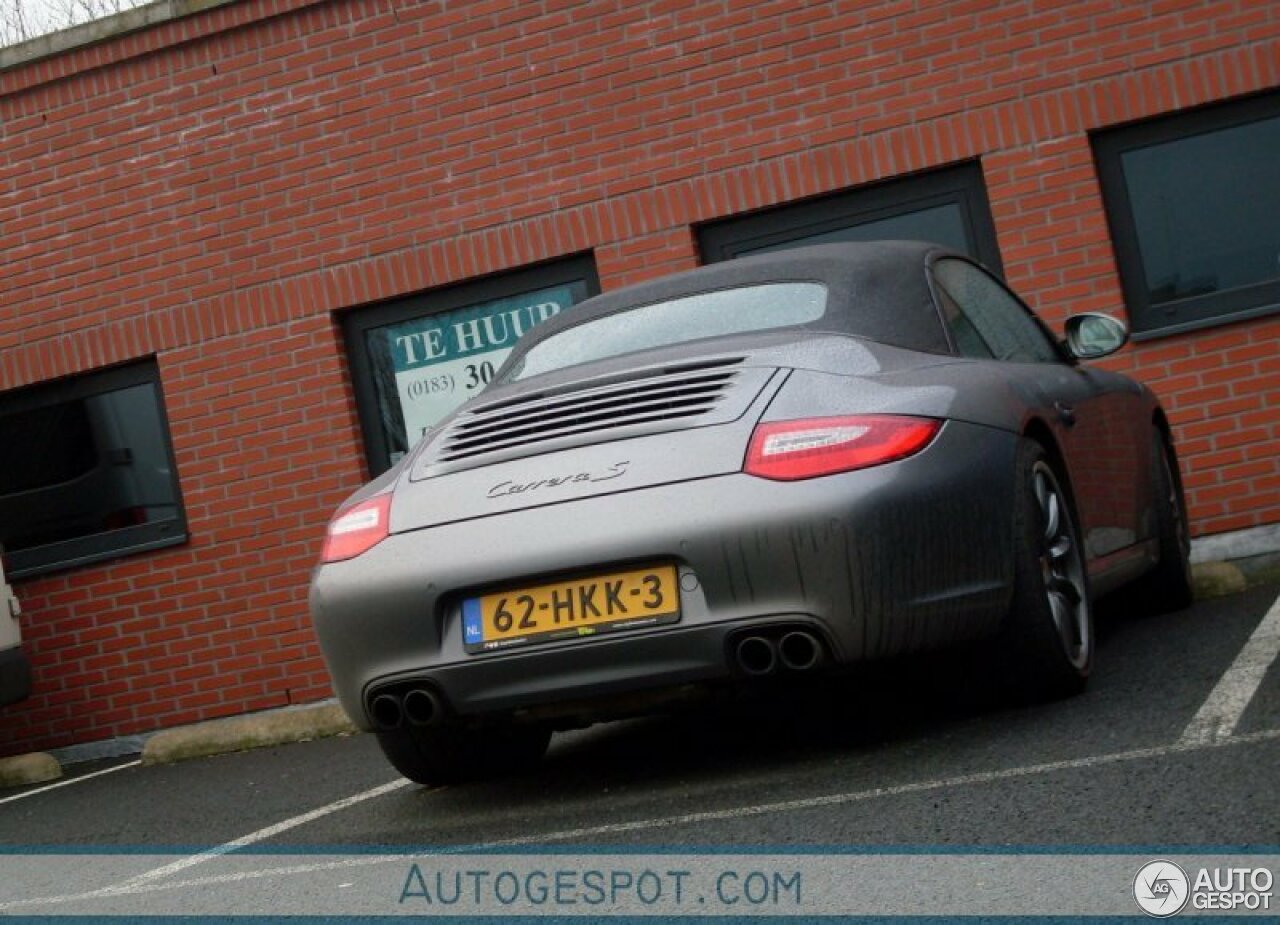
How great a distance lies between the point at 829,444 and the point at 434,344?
6189 mm

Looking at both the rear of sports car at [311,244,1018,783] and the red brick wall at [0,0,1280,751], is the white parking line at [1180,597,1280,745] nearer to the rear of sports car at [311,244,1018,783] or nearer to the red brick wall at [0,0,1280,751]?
the rear of sports car at [311,244,1018,783]

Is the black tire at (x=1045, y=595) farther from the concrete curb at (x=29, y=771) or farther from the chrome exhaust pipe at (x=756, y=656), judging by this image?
the concrete curb at (x=29, y=771)

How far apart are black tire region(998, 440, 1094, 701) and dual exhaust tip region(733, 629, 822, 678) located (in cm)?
61

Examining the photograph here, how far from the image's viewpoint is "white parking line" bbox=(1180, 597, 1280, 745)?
4.53 metres

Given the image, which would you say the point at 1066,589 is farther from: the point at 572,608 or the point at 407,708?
the point at 407,708

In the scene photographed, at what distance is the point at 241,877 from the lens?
4820 millimetres

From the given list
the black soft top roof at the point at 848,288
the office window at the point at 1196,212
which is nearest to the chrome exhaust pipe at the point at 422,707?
the black soft top roof at the point at 848,288

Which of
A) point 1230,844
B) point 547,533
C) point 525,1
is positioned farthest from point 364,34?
point 1230,844

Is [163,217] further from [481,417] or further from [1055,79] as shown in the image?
[481,417]

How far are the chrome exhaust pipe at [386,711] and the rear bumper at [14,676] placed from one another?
4718 mm

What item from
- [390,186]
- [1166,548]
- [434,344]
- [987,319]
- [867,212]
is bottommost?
[1166,548]

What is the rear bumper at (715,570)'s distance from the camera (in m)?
4.52

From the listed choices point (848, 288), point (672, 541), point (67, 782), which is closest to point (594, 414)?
point (672, 541)

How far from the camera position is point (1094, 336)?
6605mm
